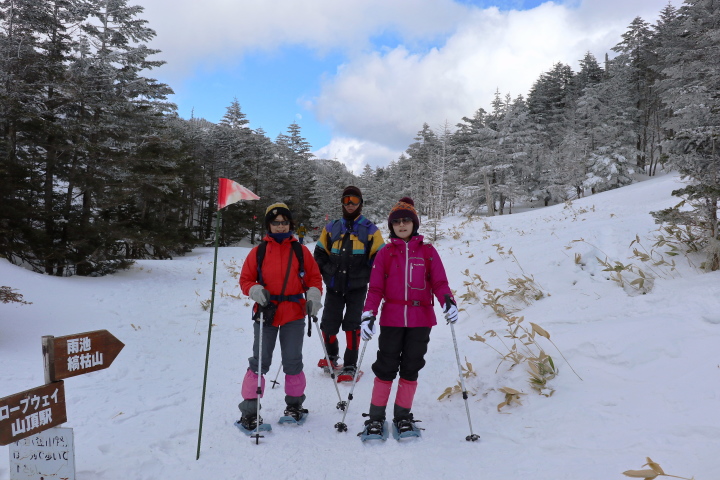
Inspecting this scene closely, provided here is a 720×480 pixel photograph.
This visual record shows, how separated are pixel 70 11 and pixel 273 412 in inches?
769

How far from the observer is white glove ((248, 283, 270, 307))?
356 cm

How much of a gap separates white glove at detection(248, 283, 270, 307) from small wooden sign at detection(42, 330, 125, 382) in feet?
3.85

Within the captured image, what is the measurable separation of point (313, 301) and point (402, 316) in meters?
0.97

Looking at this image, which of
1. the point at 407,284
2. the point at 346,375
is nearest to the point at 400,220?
→ the point at 407,284

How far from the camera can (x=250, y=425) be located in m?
3.67

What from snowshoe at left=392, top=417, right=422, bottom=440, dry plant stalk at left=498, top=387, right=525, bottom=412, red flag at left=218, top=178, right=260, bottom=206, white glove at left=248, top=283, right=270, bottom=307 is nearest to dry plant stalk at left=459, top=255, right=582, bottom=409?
dry plant stalk at left=498, top=387, right=525, bottom=412

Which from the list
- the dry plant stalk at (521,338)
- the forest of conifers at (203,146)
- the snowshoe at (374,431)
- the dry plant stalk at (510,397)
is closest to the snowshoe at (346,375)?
the snowshoe at (374,431)

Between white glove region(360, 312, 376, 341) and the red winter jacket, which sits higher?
the red winter jacket

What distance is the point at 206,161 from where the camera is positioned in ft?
114

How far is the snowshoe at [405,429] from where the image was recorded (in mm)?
3471

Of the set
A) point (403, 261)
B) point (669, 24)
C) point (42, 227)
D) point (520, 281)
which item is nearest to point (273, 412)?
point (403, 261)

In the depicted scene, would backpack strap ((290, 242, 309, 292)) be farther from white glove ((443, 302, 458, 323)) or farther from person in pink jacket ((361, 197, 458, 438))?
white glove ((443, 302, 458, 323))

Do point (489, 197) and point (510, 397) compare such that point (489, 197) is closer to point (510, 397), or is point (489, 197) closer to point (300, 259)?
point (510, 397)

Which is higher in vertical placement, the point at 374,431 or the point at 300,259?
the point at 300,259
